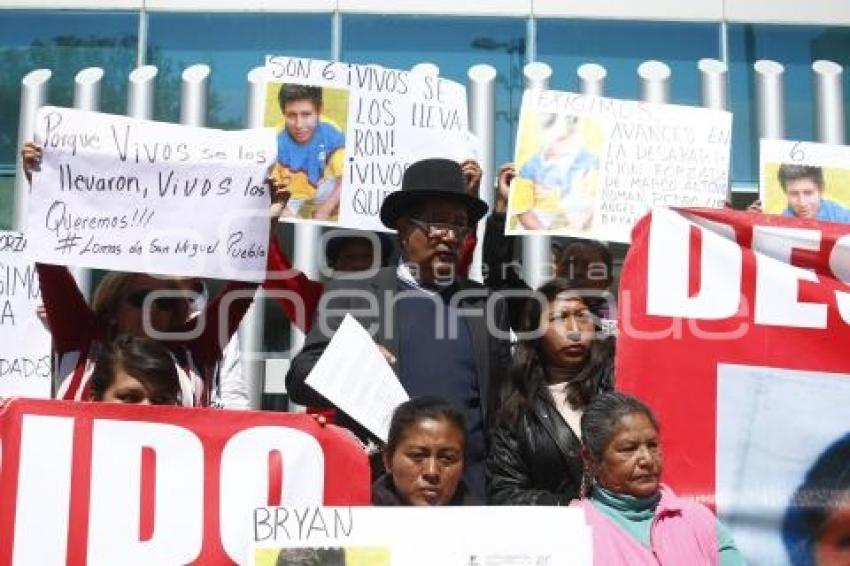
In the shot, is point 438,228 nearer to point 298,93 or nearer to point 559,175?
point 559,175

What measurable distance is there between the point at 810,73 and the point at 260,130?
19.2ft

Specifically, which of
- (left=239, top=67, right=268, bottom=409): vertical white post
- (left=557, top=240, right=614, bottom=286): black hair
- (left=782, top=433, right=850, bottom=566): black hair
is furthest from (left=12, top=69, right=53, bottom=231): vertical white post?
(left=782, top=433, right=850, bottom=566): black hair

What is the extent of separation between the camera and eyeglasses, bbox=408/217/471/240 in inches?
154

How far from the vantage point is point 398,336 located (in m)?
3.87

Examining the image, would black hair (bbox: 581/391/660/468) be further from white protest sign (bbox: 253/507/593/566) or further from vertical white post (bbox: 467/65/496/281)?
vertical white post (bbox: 467/65/496/281)

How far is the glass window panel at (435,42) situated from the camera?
Result: 8625 millimetres

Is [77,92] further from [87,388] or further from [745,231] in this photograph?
[745,231]

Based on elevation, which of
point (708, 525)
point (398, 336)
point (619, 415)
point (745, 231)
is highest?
point (745, 231)

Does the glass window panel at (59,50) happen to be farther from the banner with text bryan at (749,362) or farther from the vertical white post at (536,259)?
the banner with text bryan at (749,362)

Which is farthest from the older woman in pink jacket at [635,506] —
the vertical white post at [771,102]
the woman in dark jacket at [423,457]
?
the vertical white post at [771,102]

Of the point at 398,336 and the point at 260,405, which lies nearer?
the point at 398,336

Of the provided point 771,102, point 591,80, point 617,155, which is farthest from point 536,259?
point 617,155

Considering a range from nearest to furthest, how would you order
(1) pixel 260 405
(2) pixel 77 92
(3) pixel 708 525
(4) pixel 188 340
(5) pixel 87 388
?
(3) pixel 708 525
(5) pixel 87 388
(4) pixel 188 340
(1) pixel 260 405
(2) pixel 77 92

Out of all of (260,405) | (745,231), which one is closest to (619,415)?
A: (745,231)
